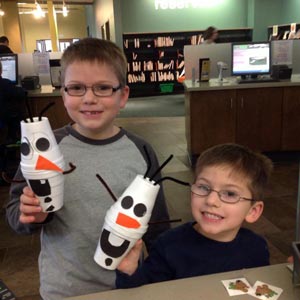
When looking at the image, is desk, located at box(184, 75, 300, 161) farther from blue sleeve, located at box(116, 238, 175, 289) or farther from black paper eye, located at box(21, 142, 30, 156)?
black paper eye, located at box(21, 142, 30, 156)

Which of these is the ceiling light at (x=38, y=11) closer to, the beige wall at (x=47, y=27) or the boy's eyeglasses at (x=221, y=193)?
the beige wall at (x=47, y=27)

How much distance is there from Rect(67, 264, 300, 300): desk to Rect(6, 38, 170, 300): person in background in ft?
0.73

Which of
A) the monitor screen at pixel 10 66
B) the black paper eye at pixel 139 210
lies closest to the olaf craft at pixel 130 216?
the black paper eye at pixel 139 210

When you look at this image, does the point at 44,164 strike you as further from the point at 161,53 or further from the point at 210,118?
the point at 161,53


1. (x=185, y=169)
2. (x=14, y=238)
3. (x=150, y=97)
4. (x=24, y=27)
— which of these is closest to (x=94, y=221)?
(x=14, y=238)

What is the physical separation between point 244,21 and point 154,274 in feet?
36.7

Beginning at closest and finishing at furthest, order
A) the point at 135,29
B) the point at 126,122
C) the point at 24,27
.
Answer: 1. the point at 126,122
2. the point at 135,29
3. the point at 24,27

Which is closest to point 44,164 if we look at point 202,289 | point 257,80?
point 202,289

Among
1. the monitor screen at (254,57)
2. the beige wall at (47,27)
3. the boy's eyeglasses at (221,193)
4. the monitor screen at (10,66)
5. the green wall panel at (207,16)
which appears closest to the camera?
the boy's eyeglasses at (221,193)

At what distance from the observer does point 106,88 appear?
3.35ft

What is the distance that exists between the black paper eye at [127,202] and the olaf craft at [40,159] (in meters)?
0.16

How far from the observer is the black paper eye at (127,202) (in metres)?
0.73

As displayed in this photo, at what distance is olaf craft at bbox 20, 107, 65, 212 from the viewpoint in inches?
29.9

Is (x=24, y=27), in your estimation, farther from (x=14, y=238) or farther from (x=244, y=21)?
(x=14, y=238)
